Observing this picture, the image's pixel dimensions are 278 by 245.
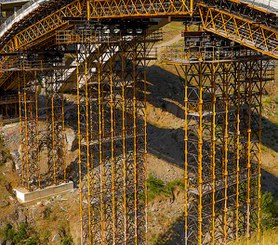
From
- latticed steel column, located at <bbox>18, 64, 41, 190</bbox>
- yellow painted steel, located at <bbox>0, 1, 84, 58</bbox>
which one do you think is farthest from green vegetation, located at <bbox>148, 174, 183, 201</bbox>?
yellow painted steel, located at <bbox>0, 1, 84, 58</bbox>

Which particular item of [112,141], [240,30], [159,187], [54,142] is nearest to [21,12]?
[54,142]

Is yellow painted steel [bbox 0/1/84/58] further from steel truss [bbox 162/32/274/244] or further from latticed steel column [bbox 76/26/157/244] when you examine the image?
steel truss [bbox 162/32/274/244]

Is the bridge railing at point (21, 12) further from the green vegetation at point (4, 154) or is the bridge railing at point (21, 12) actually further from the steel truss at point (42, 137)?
the green vegetation at point (4, 154)

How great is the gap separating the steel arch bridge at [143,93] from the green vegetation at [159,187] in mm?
844

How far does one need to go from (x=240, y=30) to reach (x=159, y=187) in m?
17.4

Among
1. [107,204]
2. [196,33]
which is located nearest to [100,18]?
[196,33]

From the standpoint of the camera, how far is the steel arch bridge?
22781mm

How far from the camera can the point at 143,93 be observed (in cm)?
3338

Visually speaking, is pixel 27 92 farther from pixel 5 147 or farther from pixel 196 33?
pixel 196 33

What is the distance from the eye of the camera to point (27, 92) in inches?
1564

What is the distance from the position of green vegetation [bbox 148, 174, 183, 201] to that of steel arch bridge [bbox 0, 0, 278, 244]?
84 cm

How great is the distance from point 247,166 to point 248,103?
3.56 m

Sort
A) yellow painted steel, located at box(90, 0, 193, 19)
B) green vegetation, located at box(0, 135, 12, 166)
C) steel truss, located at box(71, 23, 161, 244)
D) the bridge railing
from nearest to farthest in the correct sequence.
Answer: yellow painted steel, located at box(90, 0, 193, 19), steel truss, located at box(71, 23, 161, 244), the bridge railing, green vegetation, located at box(0, 135, 12, 166)

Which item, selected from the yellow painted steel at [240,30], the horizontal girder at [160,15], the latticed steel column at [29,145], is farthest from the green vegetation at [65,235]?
the yellow painted steel at [240,30]
